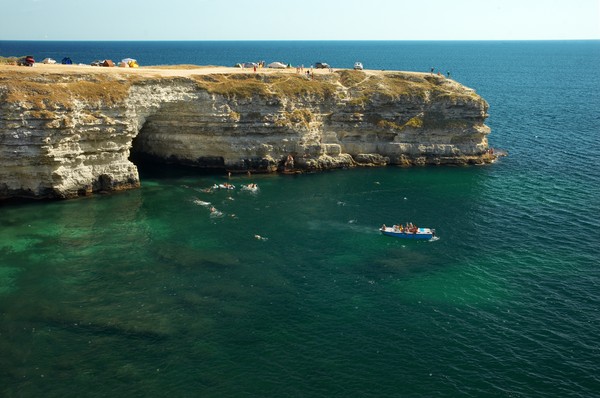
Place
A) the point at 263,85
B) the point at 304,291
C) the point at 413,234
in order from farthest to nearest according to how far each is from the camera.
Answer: the point at 263,85 < the point at 413,234 < the point at 304,291

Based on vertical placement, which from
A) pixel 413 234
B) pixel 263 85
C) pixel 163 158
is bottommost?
pixel 413 234

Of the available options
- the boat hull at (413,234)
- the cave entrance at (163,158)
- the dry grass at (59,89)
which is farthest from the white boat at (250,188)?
the boat hull at (413,234)

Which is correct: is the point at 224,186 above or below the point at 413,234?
above

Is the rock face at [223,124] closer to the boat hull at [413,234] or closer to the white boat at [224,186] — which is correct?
the white boat at [224,186]

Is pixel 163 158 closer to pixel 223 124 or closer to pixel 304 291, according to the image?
pixel 223 124

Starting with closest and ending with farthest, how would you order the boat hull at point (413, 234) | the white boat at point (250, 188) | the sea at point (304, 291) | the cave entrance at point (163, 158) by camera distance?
1. the sea at point (304, 291)
2. the boat hull at point (413, 234)
3. the white boat at point (250, 188)
4. the cave entrance at point (163, 158)

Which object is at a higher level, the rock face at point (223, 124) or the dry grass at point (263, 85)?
the dry grass at point (263, 85)

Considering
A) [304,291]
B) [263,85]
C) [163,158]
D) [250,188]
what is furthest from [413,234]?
[163,158]
